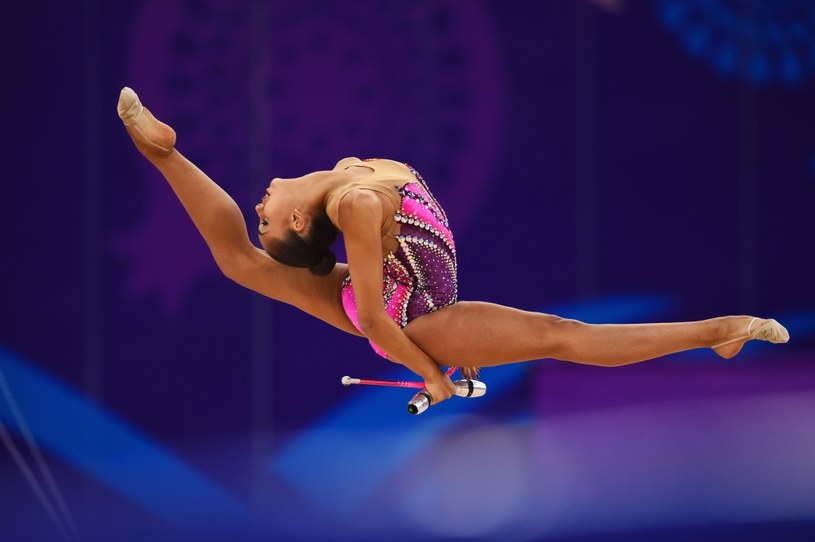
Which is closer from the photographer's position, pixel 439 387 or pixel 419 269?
pixel 439 387

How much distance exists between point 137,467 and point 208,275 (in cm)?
102

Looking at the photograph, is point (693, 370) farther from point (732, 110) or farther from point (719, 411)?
point (732, 110)

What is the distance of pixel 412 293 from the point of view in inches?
131

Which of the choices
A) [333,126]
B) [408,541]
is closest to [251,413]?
[408,541]

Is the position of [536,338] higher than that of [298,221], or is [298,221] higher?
[298,221]

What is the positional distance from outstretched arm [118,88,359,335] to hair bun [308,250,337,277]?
3 cm

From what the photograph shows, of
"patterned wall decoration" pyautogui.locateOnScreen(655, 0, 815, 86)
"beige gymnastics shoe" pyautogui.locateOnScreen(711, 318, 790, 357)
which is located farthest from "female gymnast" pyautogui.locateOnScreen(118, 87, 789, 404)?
"patterned wall decoration" pyautogui.locateOnScreen(655, 0, 815, 86)

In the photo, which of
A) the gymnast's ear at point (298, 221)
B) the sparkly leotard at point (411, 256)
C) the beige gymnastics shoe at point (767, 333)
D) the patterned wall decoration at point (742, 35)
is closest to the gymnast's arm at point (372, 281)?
the sparkly leotard at point (411, 256)

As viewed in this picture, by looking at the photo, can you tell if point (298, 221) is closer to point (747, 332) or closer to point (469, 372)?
point (469, 372)

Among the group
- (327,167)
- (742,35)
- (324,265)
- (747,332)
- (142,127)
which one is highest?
(742,35)

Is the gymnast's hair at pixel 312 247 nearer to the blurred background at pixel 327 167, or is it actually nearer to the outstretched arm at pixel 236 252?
the outstretched arm at pixel 236 252

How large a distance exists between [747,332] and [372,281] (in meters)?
1.06

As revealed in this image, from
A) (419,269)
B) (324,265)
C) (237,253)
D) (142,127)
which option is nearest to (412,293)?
(419,269)

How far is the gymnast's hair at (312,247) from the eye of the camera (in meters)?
3.25
